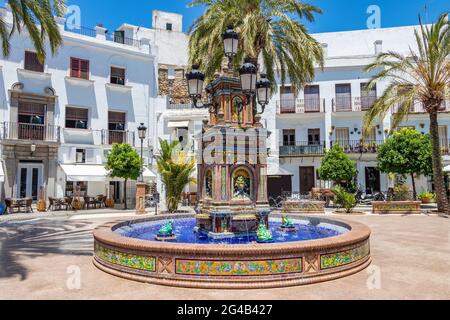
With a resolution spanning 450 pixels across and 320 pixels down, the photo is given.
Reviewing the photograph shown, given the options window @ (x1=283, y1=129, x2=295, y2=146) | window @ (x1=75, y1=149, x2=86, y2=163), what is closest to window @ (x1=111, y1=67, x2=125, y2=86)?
window @ (x1=75, y1=149, x2=86, y2=163)

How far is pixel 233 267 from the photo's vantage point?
5.53 meters

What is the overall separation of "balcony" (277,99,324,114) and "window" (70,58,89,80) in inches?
593

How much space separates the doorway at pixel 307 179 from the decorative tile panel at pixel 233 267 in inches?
961

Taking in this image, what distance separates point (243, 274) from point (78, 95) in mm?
22094

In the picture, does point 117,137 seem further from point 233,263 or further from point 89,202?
point 233,263

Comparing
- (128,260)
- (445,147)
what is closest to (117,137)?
(128,260)

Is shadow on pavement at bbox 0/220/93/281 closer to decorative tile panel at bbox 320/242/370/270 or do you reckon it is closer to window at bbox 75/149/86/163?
decorative tile panel at bbox 320/242/370/270

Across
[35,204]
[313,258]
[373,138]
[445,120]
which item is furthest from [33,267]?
[445,120]

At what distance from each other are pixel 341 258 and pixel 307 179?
2379 cm

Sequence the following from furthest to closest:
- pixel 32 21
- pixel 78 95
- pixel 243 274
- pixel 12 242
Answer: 1. pixel 78 95
2. pixel 32 21
3. pixel 12 242
4. pixel 243 274

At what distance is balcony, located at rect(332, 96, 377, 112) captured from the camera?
1141 inches

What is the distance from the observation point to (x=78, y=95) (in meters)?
24.1

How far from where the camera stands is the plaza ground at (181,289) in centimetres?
516
